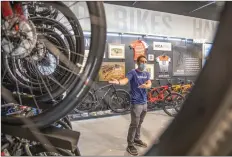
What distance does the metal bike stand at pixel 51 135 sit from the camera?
783 mm

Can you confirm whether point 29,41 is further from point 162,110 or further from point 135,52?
point 162,110

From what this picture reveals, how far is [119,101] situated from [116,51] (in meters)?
1.38

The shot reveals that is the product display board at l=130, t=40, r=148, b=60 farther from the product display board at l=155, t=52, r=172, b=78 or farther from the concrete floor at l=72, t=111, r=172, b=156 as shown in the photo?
the concrete floor at l=72, t=111, r=172, b=156

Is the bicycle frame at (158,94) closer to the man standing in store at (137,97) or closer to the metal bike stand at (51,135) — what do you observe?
the man standing in store at (137,97)

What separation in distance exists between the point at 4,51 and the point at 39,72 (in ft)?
1.34

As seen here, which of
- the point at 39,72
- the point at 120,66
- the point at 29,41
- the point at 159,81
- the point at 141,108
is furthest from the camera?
the point at 159,81

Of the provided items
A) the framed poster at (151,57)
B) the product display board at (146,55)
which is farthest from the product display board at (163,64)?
the framed poster at (151,57)

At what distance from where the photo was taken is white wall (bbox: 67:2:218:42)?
6.06 metres

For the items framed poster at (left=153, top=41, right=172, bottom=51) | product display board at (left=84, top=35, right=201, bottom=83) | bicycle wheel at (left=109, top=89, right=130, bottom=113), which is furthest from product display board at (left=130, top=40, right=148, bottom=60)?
bicycle wheel at (left=109, top=89, right=130, bottom=113)

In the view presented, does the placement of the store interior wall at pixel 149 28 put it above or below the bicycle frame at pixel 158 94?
above

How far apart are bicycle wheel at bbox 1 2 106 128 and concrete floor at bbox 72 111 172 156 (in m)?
1.44

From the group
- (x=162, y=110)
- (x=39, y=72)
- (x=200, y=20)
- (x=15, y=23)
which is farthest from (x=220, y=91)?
(x=200, y=20)

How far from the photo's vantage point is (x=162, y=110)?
6.80 m

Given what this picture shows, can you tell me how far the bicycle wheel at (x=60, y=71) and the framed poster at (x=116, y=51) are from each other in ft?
15.4
